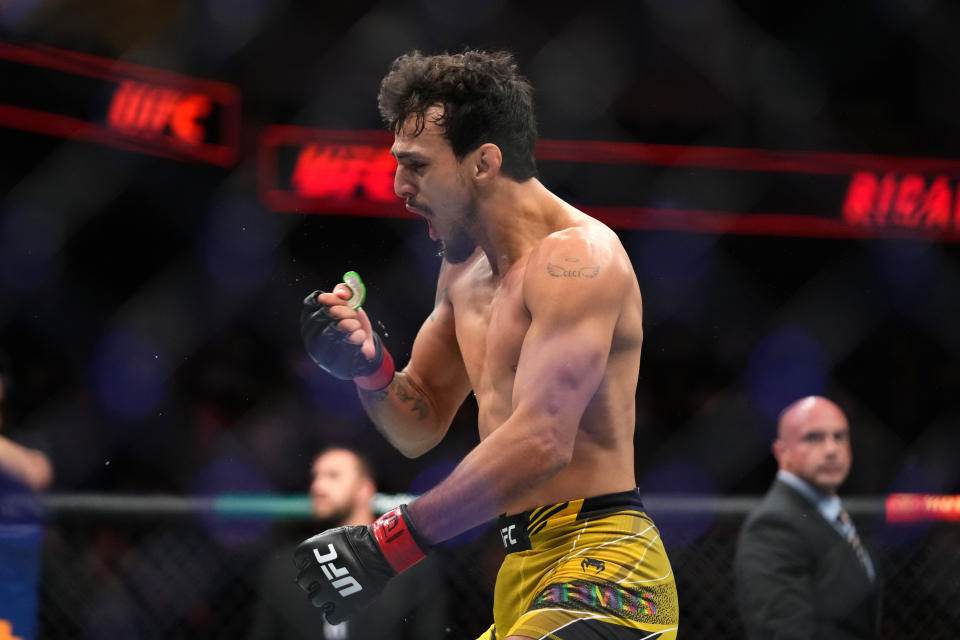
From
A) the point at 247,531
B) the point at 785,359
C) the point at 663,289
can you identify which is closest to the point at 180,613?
the point at 247,531

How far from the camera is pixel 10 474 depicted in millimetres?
1980

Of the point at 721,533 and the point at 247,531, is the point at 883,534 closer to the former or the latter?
the point at 721,533

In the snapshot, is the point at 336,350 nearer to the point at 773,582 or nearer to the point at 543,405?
the point at 543,405

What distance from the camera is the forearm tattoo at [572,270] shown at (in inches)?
50.9

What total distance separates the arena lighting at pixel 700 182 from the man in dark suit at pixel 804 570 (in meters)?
2.02

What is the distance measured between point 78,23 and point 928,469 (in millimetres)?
3593

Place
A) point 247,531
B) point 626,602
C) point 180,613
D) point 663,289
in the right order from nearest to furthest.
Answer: point 626,602
point 180,613
point 247,531
point 663,289

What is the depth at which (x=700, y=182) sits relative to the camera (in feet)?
14.3

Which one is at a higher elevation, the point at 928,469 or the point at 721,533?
the point at 721,533

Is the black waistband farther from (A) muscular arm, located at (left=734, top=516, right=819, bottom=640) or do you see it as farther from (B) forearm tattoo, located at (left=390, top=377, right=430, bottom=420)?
(A) muscular arm, located at (left=734, top=516, right=819, bottom=640)

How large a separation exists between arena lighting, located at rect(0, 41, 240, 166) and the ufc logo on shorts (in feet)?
10.2

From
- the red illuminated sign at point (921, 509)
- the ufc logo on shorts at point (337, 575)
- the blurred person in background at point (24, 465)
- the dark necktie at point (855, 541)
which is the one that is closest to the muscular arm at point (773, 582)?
the dark necktie at point (855, 541)

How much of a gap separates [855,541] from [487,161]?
55.0 inches

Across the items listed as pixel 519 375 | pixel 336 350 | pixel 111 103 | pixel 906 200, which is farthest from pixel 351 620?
pixel 906 200
